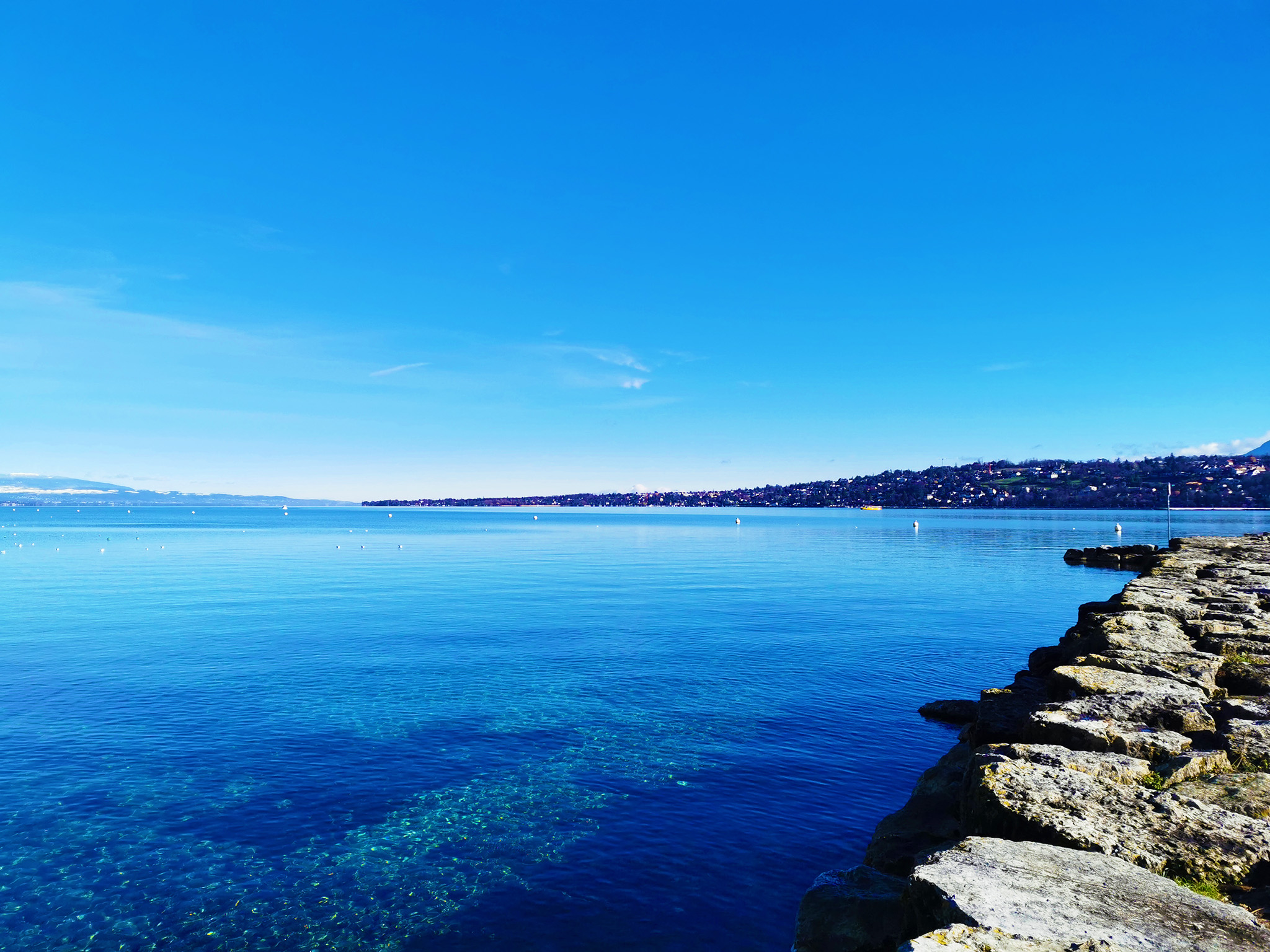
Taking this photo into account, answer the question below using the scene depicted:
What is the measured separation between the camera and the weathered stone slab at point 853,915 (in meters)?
7.93

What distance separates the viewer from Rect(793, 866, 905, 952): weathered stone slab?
312 inches

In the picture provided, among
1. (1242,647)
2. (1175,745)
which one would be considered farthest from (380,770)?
(1242,647)

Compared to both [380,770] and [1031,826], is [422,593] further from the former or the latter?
[1031,826]

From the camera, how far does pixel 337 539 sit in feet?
371

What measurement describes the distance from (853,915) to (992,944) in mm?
3529

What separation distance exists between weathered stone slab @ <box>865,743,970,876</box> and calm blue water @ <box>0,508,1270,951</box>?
4.08 ft

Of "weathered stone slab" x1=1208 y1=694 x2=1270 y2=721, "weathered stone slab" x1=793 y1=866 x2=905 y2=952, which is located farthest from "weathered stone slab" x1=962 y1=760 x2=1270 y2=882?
"weathered stone slab" x1=1208 y1=694 x2=1270 y2=721

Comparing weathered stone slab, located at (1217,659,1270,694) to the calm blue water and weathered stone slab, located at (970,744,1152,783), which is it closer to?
weathered stone slab, located at (970,744,1152,783)

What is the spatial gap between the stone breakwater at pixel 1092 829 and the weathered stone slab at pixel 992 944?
0.01 meters

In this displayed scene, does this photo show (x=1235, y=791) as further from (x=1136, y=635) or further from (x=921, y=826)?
(x=1136, y=635)

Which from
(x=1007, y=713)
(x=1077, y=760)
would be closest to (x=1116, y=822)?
(x=1077, y=760)

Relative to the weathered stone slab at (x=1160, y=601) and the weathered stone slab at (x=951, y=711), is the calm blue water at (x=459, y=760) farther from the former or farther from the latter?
the weathered stone slab at (x=1160, y=601)

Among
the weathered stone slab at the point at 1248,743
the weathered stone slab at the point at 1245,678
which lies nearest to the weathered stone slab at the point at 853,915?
the weathered stone slab at the point at 1248,743

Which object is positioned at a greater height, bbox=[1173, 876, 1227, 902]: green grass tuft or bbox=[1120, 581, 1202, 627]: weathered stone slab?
bbox=[1120, 581, 1202, 627]: weathered stone slab
